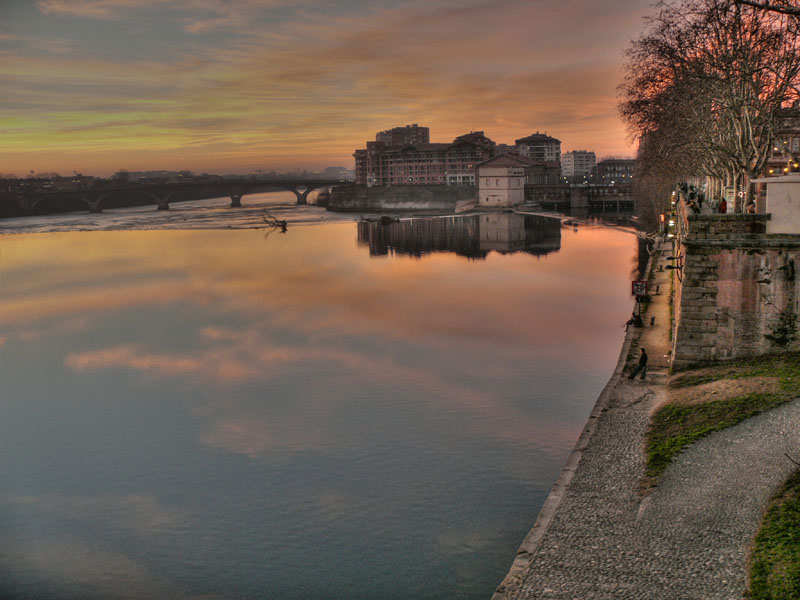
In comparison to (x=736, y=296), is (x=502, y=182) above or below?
above

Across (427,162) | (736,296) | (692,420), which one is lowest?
(692,420)

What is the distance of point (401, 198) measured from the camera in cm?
14175

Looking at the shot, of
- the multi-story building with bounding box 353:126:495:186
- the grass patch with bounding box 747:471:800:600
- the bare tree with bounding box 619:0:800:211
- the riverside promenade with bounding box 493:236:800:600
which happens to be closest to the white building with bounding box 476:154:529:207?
the multi-story building with bounding box 353:126:495:186

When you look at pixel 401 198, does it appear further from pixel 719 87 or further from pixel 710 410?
pixel 710 410

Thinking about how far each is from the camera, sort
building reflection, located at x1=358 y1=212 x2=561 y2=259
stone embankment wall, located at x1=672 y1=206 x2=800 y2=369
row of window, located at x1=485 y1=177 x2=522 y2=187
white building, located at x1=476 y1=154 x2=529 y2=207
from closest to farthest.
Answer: stone embankment wall, located at x1=672 y1=206 x2=800 y2=369
building reflection, located at x1=358 y1=212 x2=561 y2=259
white building, located at x1=476 y1=154 x2=529 y2=207
row of window, located at x1=485 y1=177 x2=522 y2=187

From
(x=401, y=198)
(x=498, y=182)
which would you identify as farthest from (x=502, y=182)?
(x=401, y=198)

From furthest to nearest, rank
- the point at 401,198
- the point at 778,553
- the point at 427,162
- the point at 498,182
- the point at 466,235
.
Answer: the point at 427,162, the point at 401,198, the point at 498,182, the point at 466,235, the point at 778,553

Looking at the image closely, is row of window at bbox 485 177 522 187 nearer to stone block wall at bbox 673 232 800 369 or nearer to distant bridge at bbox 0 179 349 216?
distant bridge at bbox 0 179 349 216

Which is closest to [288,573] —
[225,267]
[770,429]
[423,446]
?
[423,446]

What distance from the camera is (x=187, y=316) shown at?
124ft

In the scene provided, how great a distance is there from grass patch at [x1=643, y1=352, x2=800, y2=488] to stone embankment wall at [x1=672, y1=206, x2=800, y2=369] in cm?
81

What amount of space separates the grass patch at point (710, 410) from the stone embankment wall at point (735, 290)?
81 centimetres

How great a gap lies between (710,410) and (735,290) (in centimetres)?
469

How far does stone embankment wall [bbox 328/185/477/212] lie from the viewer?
13600cm
